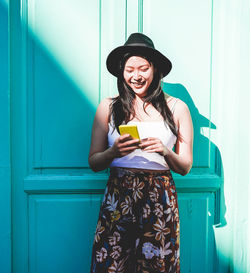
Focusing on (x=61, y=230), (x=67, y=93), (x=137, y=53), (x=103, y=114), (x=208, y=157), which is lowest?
(x=61, y=230)

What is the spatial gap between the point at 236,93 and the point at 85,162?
3.87 ft

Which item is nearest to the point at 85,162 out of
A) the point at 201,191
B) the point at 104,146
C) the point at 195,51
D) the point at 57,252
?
the point at 104,146

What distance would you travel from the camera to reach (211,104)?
2170 millimetres

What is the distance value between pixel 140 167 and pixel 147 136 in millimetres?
176

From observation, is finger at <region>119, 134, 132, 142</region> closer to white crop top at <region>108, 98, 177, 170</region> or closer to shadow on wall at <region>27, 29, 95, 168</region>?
white crop top at <region>108, 98, 177, 170</region>

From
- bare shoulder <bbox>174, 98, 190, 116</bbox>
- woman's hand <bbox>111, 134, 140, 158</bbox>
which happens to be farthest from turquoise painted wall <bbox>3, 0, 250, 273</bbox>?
woman's hand <bbox>111, 134, 140, 158</bbox>

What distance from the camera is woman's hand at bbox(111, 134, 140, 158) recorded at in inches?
56.6

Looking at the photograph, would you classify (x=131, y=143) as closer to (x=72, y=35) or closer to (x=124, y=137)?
(x=124, y=137)

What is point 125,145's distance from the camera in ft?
4.77

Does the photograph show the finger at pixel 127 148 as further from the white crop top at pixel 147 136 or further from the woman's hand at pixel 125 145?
the white crop top at pixel 147 136

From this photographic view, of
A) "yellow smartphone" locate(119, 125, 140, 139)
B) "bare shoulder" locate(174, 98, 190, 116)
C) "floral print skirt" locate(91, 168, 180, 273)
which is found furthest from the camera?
"bare shoulder" locate(174, 98, 190, 116)

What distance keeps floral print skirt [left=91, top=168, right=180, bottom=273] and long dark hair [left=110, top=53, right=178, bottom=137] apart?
0.31 metres

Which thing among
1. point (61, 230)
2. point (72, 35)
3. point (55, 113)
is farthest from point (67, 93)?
point (61, 230)

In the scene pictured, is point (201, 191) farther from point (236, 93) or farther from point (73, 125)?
point (73, 125)
